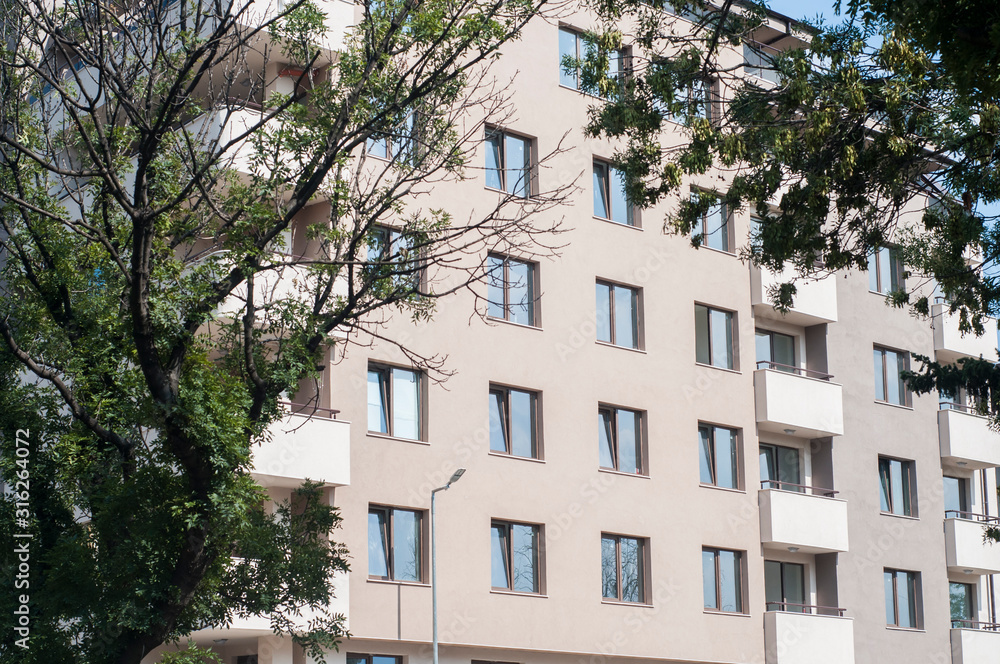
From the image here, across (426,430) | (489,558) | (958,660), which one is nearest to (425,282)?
(426,430)

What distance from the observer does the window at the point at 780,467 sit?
3309 cm

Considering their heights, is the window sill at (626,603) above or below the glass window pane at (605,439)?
below

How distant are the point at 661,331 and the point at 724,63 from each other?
8.02 meters

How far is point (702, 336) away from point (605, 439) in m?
4.15

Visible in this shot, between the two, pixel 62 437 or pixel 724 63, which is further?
pixel 724 63

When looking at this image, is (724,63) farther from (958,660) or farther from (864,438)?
(958,660)

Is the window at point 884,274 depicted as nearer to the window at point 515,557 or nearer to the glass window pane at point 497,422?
the glass window pane at point 497,422

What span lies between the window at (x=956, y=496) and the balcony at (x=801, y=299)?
6.71 m

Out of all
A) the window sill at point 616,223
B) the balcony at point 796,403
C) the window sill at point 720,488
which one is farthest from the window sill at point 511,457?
the balcony at point 796,403

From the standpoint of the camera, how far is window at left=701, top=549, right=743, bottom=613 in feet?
100

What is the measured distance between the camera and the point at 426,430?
26.8 meters

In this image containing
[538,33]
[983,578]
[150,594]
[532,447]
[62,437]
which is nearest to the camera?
[150,594]

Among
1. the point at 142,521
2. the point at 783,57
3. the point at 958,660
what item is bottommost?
the point at 958,660

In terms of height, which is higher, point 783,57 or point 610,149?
point 610,149
